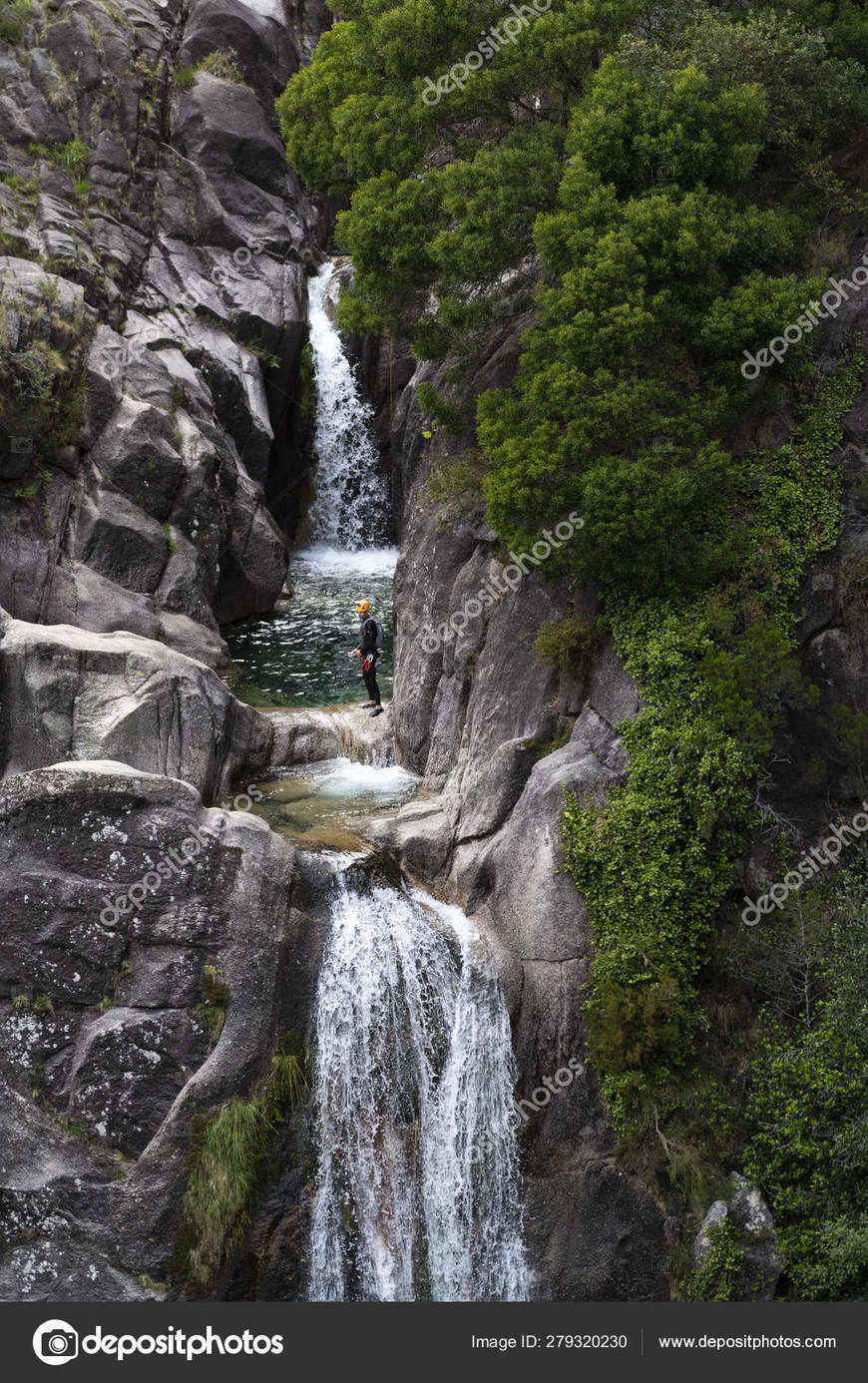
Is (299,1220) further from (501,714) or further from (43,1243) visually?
(501,714)

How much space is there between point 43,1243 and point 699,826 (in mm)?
7975

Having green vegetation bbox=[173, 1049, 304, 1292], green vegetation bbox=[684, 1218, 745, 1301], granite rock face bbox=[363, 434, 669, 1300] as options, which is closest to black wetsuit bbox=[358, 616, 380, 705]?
granite rock face bbox=[363, 434, 669, 1300]

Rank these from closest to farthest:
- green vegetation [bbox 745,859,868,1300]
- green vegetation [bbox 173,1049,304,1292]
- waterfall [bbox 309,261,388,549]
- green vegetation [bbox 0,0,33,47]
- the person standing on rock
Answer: green vegetation [bbox 745,859,868,1300], green vegetation [bbox 173,1049,304,1292], the person standing on rock, green vegetation [bbox 0,0,33,47], waterfall [bbox 309,261,388,549]

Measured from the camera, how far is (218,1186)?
10.8 meters

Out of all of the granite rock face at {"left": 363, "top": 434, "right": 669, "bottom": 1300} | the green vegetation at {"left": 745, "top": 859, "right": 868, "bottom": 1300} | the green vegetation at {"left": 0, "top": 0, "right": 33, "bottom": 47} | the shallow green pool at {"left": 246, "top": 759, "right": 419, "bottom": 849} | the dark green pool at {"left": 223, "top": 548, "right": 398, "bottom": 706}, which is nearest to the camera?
the green vegetation at {"left": 745, "top": 859, "right": 868, "bottom": 1300}

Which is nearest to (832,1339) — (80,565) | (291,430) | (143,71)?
(80,565)

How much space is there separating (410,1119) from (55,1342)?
400 cm

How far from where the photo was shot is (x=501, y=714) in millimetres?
14773

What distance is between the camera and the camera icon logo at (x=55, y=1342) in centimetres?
981

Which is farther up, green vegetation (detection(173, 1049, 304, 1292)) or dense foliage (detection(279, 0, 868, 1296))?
dense foliage (detection(279, 0, 868, 1296))

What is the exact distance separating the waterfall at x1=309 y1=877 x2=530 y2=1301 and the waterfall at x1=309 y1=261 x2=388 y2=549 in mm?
17221

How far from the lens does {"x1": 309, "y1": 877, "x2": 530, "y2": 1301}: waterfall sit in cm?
1148

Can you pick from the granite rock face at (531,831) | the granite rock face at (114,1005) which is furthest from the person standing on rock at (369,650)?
the granite rock face at (114,1005)

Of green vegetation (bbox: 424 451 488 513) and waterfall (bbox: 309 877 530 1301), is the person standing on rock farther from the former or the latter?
waterfall (bbox: 309 877 530 1301)
